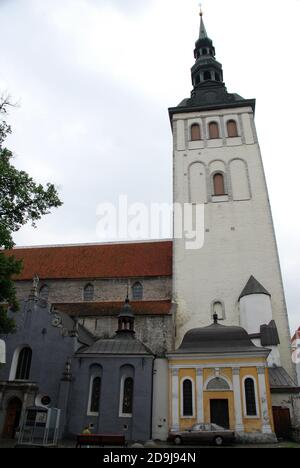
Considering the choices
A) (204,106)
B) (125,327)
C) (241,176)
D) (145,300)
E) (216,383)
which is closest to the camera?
(216,383)

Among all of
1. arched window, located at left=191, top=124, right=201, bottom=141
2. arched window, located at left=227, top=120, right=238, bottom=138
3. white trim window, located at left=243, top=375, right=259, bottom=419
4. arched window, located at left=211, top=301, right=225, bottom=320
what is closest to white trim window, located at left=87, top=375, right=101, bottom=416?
white trim window, located at left=243, top=375, right=259, bottom=419

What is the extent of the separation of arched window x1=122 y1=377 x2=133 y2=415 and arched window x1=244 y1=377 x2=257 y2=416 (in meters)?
5.63

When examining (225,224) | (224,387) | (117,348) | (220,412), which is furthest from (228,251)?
(220,412)

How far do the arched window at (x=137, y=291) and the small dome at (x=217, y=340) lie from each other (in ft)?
20.7

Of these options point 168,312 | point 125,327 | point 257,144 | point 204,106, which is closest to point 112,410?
point 125,327

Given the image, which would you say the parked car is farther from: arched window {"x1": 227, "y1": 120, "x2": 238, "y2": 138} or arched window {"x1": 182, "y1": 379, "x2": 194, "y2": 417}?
arched window {"x1": 227, "y1": 120, "x2": 238, "y2": 138}

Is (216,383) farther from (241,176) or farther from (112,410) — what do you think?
(241,176)

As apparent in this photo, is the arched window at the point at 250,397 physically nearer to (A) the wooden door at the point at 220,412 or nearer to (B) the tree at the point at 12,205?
(A) the wooden door at the point at 220,412

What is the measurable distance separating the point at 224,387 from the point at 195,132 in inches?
804

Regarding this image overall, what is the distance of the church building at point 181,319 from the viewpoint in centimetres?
1794

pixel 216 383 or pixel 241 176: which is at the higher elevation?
pixel 241 176

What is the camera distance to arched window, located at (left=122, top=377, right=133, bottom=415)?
18312 millimetres

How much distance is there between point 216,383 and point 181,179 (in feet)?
51.0

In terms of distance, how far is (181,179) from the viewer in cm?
2848
